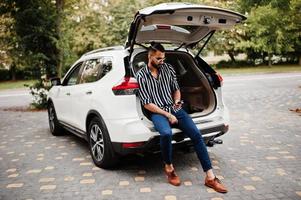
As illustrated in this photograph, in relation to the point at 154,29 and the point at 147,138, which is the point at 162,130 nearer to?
the point at 147,138

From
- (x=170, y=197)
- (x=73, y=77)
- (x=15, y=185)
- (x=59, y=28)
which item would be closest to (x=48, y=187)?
(x=15, y=185)

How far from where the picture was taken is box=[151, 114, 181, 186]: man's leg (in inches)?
181

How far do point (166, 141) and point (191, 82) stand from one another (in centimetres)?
181

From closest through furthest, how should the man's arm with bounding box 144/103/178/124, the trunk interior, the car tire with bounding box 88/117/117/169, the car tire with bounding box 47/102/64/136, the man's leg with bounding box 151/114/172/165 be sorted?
the man's leg with bounding box 151/114/172/165 → the man's arm with bounding box 144/103/178/124 → the car tire with bounding box 88/117/117/169 → the trunk interior → the car tire with bounding box 47/102/64/136

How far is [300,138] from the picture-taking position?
6.99 m

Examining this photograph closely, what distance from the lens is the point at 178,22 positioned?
15.7 ft

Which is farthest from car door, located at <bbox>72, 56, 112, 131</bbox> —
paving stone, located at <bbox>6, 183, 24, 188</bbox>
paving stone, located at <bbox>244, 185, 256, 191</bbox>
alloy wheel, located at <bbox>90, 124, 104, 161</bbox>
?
paving stone, located at <bbox>244, 185, 256, 191</bbox>

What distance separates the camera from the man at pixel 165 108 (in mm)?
4633

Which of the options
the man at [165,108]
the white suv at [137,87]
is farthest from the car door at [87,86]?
the man at [165,108]

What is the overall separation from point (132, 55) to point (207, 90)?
4.73 feet

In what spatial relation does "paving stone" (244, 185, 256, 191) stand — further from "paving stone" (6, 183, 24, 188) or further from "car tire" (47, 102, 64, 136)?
"car tire" (47, 102, 64, 136)

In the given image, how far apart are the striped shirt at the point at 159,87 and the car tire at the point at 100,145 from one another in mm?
811

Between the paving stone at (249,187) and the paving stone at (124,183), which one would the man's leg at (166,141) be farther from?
the paving stone at (249,187)

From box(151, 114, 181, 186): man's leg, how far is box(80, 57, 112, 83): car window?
117 cm
